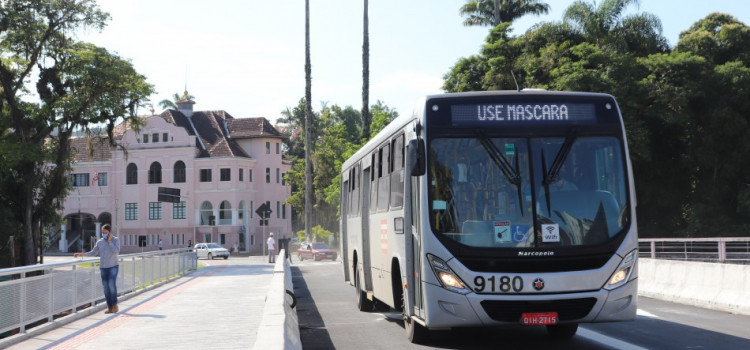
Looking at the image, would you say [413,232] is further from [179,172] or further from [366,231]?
[179,172]

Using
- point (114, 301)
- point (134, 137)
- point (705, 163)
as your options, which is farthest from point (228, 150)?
point (114, 301)

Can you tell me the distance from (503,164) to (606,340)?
2963mm

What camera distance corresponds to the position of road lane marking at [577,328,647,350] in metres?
11.0

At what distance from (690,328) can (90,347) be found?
8.62 meters

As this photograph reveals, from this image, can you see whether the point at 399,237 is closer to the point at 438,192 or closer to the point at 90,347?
the point at 438,192

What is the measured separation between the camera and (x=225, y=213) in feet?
295

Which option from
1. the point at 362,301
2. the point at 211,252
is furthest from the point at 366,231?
the point at 211,252

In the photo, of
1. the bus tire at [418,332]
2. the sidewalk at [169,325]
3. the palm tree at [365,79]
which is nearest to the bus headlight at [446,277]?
the bus tire at [418,332]

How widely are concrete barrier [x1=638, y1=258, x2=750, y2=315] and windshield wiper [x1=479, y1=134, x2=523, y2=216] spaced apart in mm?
7407

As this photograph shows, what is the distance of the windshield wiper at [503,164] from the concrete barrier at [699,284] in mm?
7407

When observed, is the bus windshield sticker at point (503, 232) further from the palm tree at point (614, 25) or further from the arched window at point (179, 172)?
the arched window at point (179, 172)

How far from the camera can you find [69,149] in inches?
1854

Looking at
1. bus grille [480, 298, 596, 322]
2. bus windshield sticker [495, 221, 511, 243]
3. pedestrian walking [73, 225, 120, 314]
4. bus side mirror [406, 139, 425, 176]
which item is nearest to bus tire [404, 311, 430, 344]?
bus grille [480, 298, 596, 322]

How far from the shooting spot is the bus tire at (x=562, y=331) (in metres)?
12.2
